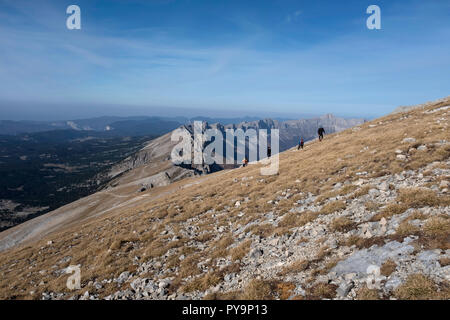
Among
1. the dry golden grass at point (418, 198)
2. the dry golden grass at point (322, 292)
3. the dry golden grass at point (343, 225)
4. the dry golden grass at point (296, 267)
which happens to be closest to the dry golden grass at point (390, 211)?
the dry golden grass at point (418, 198)

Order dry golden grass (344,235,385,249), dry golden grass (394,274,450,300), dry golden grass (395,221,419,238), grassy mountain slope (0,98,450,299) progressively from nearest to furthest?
dry golden grass (394,274,450,300)
grassy mountain slope (0,98,450,299)
dry golden grass (395,221,419,238)
dry golden grass (344,235,385,249)

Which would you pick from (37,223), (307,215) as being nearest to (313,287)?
(307,215)

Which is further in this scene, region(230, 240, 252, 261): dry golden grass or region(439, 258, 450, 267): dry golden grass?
region(230, 240, 252, 261): dry golden grass

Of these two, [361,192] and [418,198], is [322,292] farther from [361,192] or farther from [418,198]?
[361,192]

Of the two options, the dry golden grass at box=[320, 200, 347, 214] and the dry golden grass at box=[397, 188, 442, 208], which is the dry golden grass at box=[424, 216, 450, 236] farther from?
the dry golden grass at box=[320, 200, 347, 214]

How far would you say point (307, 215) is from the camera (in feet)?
45.0

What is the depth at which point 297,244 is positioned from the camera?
37.6 ft

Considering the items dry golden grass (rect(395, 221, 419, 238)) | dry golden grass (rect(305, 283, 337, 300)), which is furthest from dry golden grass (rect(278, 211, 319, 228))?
dry golden grass (rect(305, 283, 337, 300))

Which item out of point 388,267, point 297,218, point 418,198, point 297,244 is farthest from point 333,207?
point 388,267

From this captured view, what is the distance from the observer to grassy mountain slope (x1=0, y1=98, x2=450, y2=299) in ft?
27.0

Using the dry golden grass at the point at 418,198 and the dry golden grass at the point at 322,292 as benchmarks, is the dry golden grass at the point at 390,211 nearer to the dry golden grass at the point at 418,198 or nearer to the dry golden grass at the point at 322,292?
the dry golden grass at the point at 418,198

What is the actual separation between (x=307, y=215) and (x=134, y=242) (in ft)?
41.9

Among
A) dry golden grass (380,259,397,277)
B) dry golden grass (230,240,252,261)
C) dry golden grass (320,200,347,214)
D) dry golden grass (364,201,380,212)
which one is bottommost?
dry golden grass (230,240,252,261)
